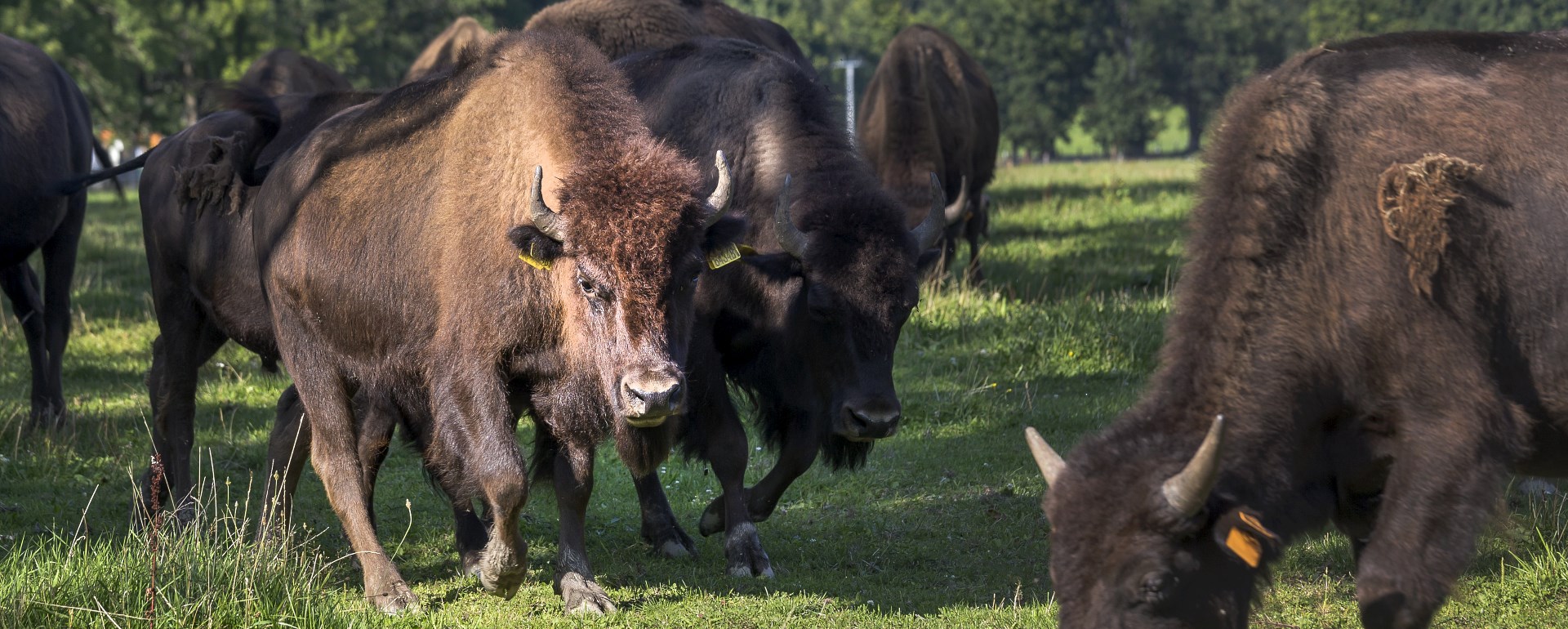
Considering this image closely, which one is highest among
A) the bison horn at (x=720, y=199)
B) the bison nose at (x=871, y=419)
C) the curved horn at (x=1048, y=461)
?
the bison horn at (x=720, y=199)

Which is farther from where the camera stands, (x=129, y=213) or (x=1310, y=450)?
(x=129, y=213)

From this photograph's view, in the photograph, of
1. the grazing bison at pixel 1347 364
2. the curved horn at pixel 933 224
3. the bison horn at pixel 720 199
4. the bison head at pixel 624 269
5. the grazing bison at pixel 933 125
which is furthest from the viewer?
the grazing bison at pixel 933 125

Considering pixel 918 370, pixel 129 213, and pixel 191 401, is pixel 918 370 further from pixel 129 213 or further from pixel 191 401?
pixel 129 213

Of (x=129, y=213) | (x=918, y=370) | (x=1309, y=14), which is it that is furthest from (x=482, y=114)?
(x=1309, y=14)

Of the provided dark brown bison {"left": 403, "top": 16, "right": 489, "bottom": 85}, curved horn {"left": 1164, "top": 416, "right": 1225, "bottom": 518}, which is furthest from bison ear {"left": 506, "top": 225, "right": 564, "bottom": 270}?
dark brown bison {"left": 403, "top": 16, "right": 489, "bottom": 85}

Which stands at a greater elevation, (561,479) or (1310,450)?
(1310,450)

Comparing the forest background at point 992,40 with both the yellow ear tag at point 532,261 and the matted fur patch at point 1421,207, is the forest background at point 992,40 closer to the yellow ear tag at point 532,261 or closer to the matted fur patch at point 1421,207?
the matted fur patch at point 1421,207

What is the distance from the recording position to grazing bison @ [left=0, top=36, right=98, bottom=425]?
9.24 metres

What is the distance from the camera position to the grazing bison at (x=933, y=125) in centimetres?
1425

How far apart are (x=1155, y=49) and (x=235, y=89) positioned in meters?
73.4

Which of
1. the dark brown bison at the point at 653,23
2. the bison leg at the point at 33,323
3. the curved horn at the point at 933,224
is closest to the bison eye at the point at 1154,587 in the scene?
the curved horn at the point at 933,224

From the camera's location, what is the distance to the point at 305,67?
14070mm

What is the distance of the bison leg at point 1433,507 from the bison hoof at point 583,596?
2.90 m

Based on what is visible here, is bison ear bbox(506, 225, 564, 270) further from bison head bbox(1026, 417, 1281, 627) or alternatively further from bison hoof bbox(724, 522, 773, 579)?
bison head bbox(1026, 417, 1281, 627)
